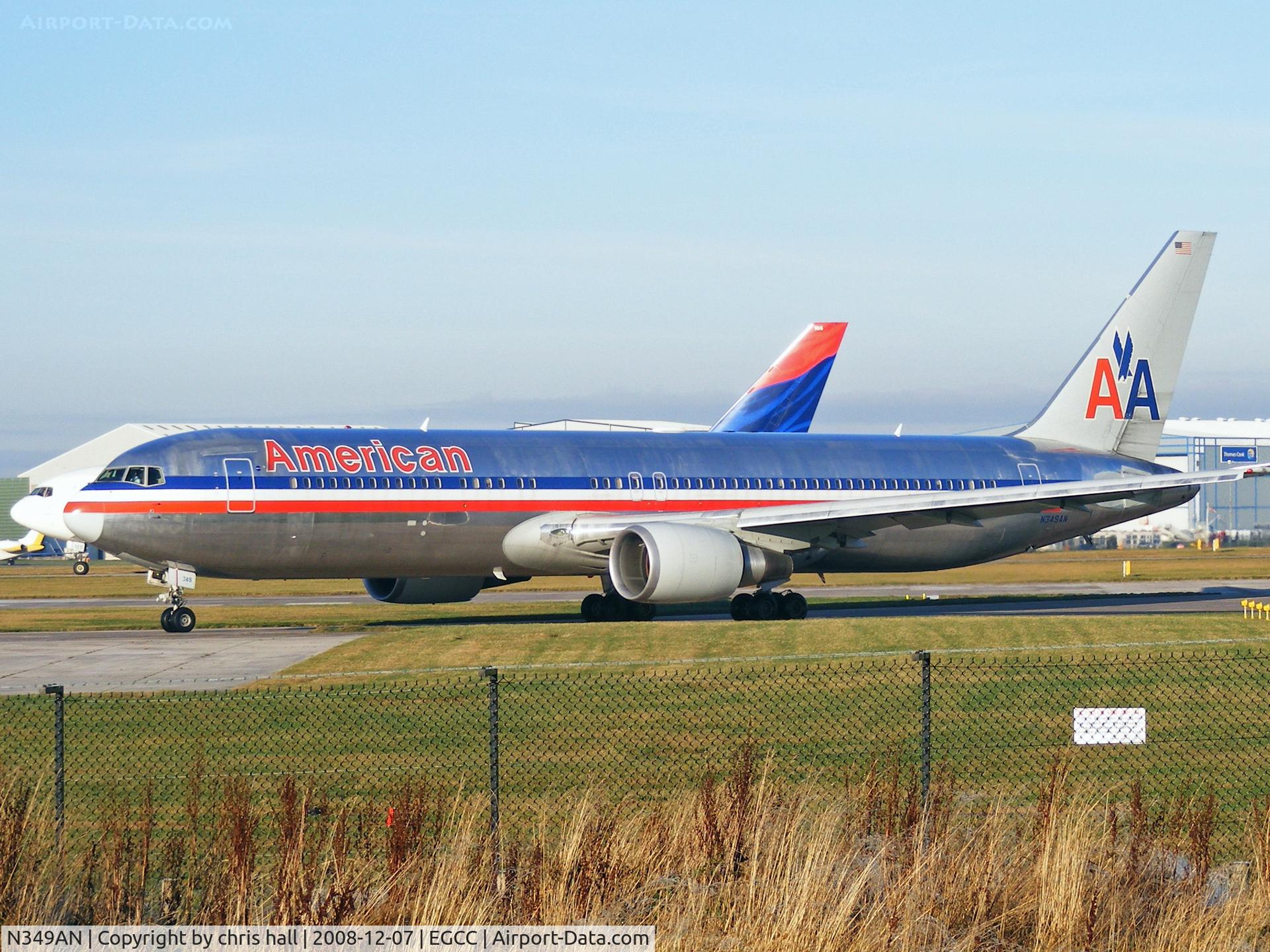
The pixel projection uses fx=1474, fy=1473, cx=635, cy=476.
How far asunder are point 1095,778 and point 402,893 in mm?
8018

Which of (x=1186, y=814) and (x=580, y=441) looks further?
(x=580, y=441)

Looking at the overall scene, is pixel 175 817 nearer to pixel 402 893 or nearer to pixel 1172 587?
pixel 402 893

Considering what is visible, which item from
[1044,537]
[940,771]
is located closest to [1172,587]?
[1044,537]

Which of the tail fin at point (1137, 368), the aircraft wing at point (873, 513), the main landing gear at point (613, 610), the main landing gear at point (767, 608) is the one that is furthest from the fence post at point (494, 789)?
the tail fin at point (1137, 368)

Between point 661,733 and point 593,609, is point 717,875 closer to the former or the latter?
point 661,733

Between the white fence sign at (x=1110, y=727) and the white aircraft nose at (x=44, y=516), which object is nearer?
the white fence sign at (x=1110, y=727)

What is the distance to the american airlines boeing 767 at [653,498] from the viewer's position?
29797 millimetres

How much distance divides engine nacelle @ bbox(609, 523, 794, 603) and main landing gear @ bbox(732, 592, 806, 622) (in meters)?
1.42

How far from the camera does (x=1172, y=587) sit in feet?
154

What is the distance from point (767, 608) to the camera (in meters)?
33.6

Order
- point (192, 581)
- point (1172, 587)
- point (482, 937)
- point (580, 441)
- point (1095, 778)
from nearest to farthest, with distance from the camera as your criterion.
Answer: point (482, 937)
point (1095, 778)
point (192, 581)
point (580, 441)
point (1172, 587)

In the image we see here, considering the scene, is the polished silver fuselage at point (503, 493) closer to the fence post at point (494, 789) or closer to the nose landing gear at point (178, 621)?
the nose landing gear at point (178, 621)

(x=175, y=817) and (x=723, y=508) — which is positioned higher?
(x=723, y=508)

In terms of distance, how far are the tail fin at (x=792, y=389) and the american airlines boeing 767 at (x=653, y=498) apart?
1354 cm
